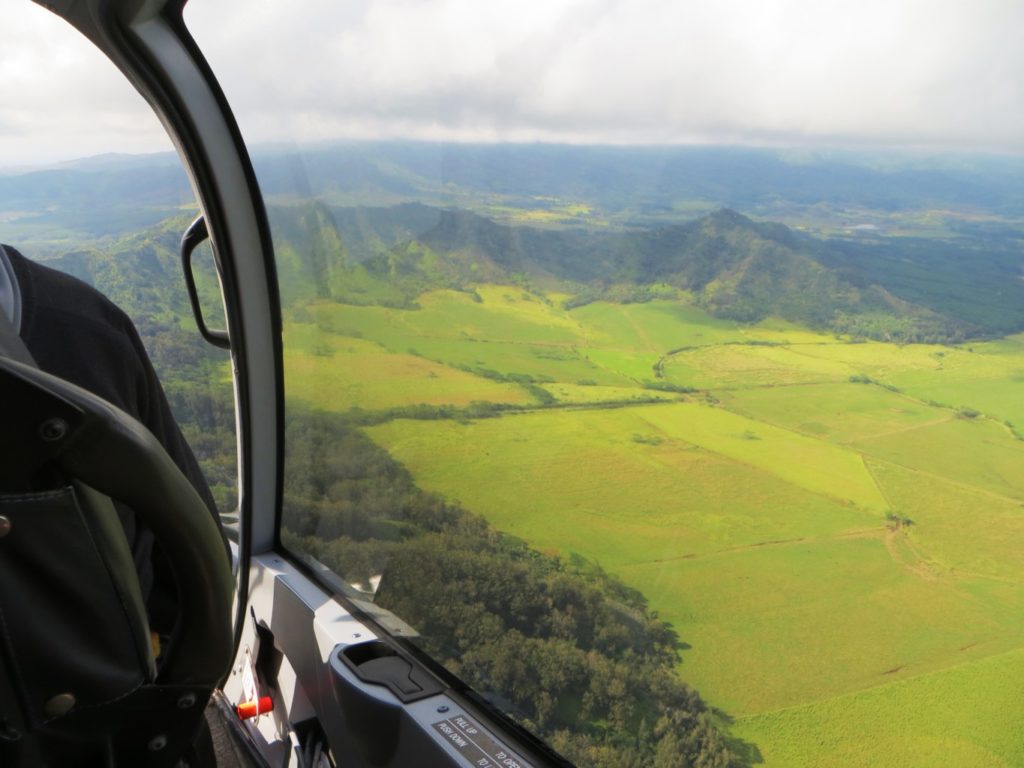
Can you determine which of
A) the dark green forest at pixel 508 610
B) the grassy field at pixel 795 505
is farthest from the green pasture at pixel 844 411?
the dark green forest at pixel 508 610

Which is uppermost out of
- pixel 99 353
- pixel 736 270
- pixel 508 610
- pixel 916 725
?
pixel 736 270

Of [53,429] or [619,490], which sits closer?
[53,429]

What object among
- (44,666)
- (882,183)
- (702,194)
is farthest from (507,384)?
(44,666)

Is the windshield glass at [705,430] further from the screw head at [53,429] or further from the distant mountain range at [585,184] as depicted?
the screw head at [53,429]

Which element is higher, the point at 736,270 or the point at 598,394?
the point at 736,270

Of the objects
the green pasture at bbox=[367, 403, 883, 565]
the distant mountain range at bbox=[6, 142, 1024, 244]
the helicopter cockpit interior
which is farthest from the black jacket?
the distant mountain range at bbox=[6, 142, 1024, 244]

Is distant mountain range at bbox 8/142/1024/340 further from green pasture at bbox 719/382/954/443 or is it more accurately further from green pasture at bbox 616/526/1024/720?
green pasture at bbox 616/526/1024/720

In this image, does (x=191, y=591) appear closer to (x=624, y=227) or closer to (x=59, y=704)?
(x=59, y=704)

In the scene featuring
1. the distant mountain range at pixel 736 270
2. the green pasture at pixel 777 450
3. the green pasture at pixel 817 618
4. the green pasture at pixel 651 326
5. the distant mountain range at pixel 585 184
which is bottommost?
the green pasture at pixel 817 618

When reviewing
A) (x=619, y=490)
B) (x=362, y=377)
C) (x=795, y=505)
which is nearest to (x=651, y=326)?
(x=619, y=490)
